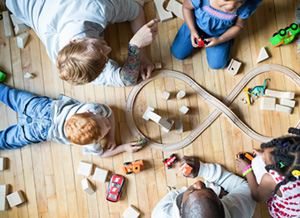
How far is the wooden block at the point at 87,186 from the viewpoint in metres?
1.43

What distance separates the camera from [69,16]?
1.17 metres

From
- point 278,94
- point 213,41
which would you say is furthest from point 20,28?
point 278,94

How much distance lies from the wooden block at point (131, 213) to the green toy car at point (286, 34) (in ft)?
3.99

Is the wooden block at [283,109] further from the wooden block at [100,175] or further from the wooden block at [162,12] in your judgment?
the wooden block at [100,175]

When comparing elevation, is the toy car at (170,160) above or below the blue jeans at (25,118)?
below

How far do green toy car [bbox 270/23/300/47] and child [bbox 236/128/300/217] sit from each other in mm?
525

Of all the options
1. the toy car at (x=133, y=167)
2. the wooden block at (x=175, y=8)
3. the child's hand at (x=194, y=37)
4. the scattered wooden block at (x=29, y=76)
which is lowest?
the toy car at (x=133, y=167)

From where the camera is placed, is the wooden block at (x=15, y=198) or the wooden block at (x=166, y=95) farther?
the wooden block at (x=15, y=198)

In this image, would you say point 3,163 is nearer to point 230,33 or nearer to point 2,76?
point 2,76

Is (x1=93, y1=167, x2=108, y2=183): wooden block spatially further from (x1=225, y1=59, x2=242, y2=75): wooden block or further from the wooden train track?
(x1=225, y1=59, x2=242, y2=75): wooden block

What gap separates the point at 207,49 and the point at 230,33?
0.16 meters

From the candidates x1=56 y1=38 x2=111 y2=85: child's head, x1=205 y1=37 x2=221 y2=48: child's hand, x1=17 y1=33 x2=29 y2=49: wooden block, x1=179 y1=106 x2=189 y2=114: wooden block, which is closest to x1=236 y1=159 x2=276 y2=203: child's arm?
x1=179 y1=106 x2=189 y2=114: wooden block

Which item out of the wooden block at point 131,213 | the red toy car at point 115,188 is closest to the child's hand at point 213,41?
the red toy car at point 115,188

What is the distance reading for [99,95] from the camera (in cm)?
147
